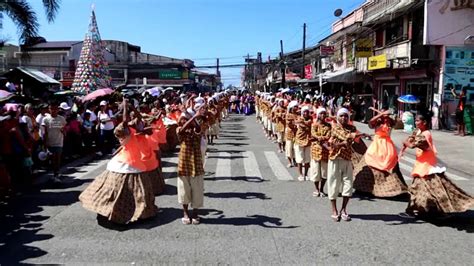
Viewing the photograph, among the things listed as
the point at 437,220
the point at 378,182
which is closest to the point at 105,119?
the point at 378,182

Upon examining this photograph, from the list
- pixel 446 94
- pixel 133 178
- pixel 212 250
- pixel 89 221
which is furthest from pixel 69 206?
pixel 446 94

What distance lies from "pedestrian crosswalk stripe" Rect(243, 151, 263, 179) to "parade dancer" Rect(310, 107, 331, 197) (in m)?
2.27

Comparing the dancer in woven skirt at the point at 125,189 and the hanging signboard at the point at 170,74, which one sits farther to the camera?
the hanging signboard at the point at 170,74

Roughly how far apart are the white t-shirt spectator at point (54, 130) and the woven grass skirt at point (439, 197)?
23.0 feet

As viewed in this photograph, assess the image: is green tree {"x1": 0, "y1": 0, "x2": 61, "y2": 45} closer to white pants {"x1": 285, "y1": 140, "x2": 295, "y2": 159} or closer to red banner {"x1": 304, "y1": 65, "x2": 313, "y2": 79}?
white pants {"x1": 285, "y1": 140, "x2": 295, "y2": 159}

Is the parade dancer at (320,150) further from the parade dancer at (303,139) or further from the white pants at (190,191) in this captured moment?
the white pants at (190,191)

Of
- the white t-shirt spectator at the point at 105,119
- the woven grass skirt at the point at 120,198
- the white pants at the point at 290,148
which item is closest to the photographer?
the woven grass skirt at the point at 120,198

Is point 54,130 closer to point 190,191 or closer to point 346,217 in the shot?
point 190,191

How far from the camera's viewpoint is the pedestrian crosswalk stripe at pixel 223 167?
1067 centimetres

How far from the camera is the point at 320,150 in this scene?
817cm

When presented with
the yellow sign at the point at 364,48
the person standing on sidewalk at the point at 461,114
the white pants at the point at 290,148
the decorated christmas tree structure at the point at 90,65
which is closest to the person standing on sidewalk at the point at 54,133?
the white pants at the point at 290,148

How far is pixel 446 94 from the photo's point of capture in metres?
21.0

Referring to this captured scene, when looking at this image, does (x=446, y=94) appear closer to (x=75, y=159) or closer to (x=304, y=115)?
(x=304, y=115)

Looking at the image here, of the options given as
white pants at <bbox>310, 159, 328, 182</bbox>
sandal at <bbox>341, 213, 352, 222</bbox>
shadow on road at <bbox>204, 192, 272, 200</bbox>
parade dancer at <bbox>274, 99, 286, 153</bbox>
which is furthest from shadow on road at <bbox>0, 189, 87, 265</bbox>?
parade dancer at <bbox>274, 99, 286, 153</bbox>
